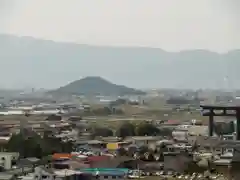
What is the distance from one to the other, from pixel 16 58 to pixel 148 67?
5869 mm

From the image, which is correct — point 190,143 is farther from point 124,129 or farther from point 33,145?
point 33,145

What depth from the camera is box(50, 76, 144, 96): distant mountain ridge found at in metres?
17.7

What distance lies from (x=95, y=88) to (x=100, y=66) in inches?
166

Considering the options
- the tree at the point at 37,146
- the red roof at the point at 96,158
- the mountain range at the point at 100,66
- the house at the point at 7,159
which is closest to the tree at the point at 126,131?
the tree at the point at 37,146

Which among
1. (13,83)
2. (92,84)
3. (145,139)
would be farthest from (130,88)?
(145,139)

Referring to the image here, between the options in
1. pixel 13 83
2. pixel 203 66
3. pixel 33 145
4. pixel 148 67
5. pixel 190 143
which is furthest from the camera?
pixel 148 67

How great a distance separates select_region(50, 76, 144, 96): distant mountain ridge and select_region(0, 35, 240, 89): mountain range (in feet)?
2.22

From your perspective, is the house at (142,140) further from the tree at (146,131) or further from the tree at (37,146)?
the tree at (37,146)

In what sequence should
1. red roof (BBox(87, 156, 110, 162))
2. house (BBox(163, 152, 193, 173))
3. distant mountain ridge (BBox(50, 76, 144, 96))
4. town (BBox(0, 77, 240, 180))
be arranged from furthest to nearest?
distant mountain ridge (BBox(50, 76, 144, 96)), red roof (BBox(87, 156, 110, 162)), house (BBox(163, 152, 193, 173)), town (BBox(0, 77, 240, 180))

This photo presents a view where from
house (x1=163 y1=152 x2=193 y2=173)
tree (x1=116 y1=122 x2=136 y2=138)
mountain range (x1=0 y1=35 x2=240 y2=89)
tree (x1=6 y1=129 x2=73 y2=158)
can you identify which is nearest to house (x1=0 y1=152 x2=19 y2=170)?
tree (x1=6 y1=129 x2=73 y2=158)

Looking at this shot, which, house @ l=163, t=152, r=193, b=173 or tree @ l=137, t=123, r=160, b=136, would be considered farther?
tree @ l=137, t=123, r=160, b=136

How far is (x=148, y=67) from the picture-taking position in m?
21.7

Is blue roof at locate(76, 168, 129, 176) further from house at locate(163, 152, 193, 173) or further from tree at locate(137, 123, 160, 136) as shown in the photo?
tree at locate(137, 123, 160, 136)

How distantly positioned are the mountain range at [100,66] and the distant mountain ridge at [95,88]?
2.22ft
